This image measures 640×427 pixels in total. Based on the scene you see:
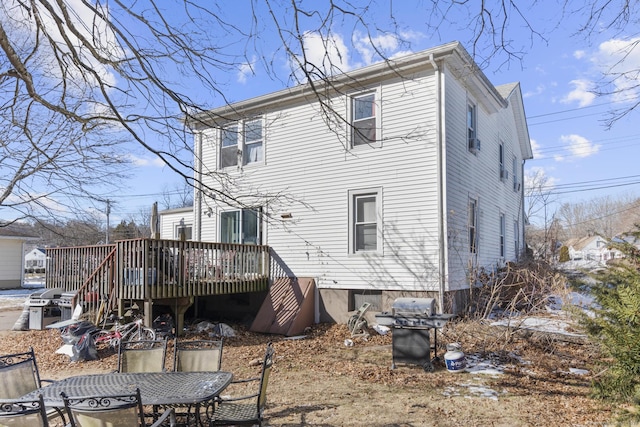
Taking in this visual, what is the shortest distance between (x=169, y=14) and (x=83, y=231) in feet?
22.6

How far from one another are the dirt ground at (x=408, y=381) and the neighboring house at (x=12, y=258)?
18069mm

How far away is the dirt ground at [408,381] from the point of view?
511 cm

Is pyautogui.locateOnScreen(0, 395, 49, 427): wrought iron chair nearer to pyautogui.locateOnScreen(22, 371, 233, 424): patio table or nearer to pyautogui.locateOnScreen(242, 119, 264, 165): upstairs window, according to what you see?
pyautogui.locateOnScreen(22, 371, 233, 424): patio table

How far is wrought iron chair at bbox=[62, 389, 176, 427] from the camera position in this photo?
283 centimetres

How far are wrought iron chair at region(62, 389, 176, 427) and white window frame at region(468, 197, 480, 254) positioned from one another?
32.1ft

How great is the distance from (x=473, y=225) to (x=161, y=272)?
7.97m

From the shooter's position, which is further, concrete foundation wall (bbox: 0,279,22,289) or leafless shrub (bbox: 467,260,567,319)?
concrete foundation wall (bbox: 0,279,22,289)

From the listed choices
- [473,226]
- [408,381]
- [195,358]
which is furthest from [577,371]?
[195,358]

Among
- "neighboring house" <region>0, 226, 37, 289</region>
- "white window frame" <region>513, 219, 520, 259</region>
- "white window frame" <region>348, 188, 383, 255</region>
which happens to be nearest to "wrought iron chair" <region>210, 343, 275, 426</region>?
"white window frame" <region>348, 188, 383, 255</region>

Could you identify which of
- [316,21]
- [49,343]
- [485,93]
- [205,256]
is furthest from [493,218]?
[49,343]

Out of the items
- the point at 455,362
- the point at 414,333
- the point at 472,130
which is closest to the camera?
the point at 455,362

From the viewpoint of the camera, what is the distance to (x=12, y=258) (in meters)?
26.5

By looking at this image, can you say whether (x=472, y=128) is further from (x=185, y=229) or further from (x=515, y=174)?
(x=185, y=229)

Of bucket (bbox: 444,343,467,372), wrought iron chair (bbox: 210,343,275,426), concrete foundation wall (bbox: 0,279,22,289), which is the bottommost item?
concrete foundation wall (bbox: 0,279,22,289)
